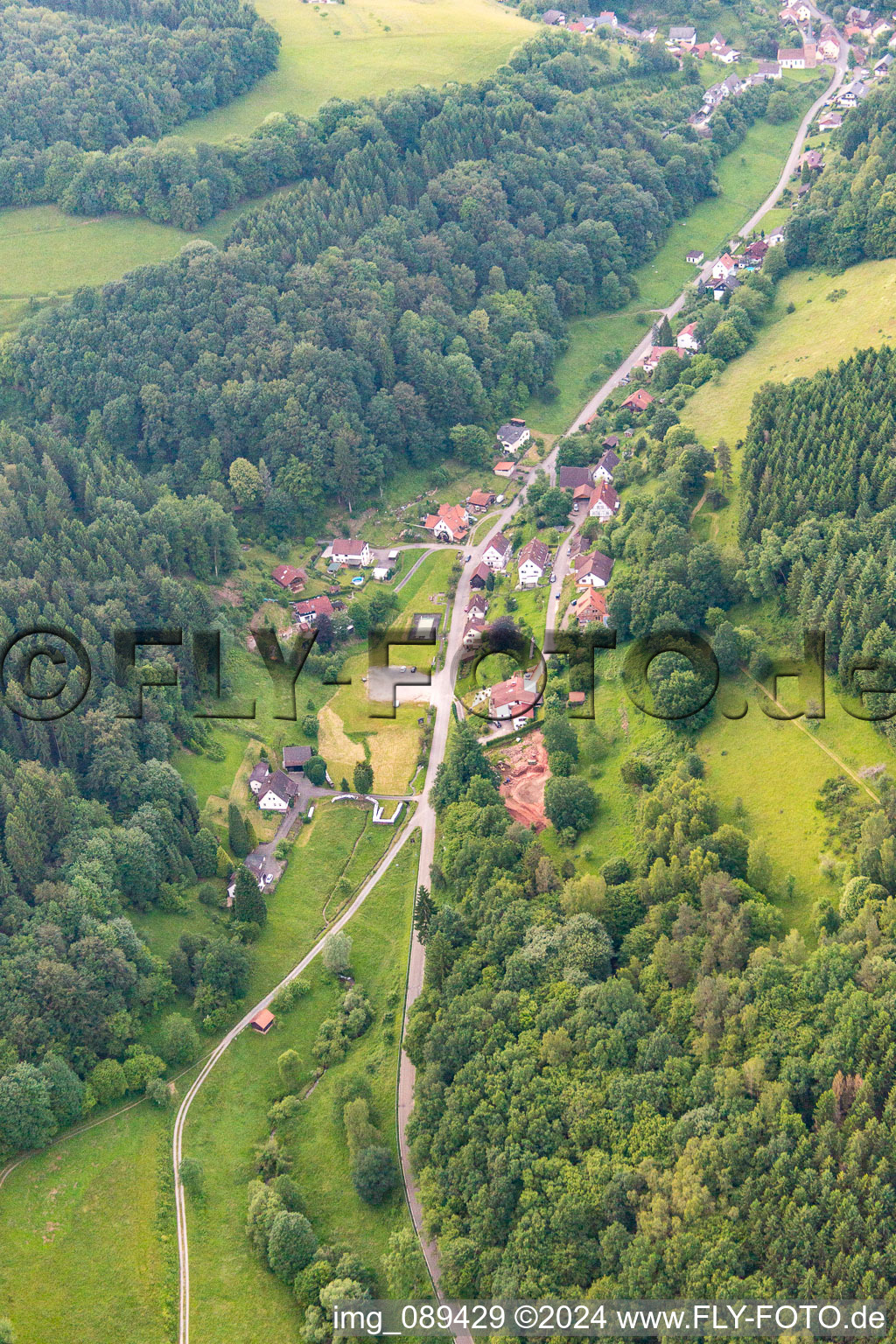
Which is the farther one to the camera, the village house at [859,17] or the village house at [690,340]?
the village house at [859,17]

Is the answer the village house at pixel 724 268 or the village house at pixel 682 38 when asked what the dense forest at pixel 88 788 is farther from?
the village house at pixel 682 38

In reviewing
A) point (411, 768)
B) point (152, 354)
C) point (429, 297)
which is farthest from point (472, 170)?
point (411, 768)

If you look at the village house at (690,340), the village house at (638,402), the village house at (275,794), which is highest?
the village house at (690,340)

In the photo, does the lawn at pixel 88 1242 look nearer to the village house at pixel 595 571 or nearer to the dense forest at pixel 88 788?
the dense forest at pixel 88 788

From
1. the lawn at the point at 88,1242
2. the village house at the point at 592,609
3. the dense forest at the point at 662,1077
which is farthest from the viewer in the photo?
the village house at the point at 592,609

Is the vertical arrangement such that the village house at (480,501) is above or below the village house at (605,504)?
below

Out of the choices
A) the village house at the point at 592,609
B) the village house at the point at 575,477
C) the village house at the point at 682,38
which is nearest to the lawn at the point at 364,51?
the village house at the point at 682,38

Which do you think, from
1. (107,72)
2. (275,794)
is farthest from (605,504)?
(107,72)

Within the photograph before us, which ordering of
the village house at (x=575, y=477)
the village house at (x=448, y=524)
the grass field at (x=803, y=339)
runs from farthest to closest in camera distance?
the village house at (x=575, y=477) → the village house at (x=448, y=524) → the grass field at (x=803, y=339)

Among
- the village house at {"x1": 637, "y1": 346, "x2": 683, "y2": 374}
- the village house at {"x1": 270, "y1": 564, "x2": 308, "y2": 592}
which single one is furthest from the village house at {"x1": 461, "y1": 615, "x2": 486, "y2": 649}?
the village house at {"x1": 637, "y1": 346, "x2": 683, "y2": 374}
